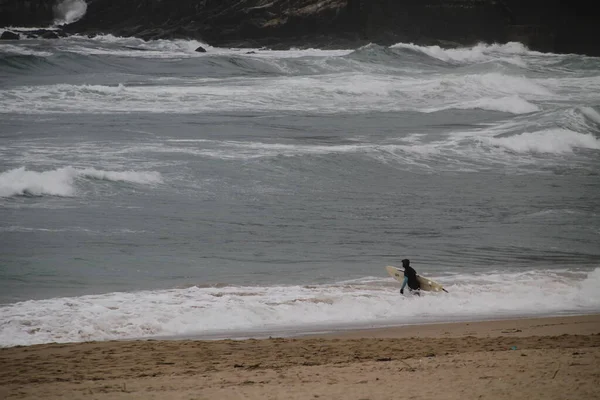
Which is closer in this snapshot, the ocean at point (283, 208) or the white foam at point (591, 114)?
the ocean at point (283, 208)

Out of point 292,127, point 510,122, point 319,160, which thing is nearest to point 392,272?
point 319,160

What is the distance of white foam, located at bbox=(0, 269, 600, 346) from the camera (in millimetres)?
9297

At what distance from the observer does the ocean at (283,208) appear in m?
10.4

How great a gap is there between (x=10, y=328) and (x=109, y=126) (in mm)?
15381

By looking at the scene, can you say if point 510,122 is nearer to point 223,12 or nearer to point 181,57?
point 181,57

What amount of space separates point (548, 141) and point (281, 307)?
14.4 m

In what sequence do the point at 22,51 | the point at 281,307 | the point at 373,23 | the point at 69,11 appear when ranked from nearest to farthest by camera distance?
the point at 281,307 → the point at 22,51 → the point at 373,23 → the point at 69,11

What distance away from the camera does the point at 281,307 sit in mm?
10164

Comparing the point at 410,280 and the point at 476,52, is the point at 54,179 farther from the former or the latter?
the point at 476,52

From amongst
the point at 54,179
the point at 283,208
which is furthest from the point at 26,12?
the point at 283,208

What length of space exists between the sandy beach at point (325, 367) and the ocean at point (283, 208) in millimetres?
1001

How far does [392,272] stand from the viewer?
457 inches

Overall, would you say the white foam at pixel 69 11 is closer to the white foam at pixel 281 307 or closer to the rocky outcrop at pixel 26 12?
the rocky outcrop at pixel 26 12

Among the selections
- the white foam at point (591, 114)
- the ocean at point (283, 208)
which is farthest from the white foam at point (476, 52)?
the white foam at point (591, 114)
